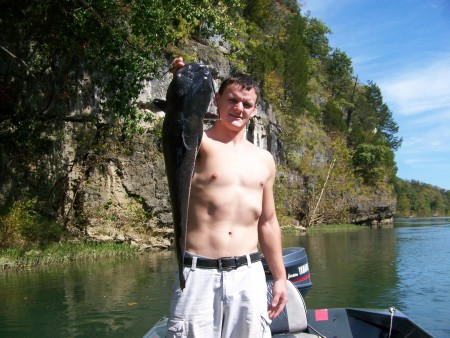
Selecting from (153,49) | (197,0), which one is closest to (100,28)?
(153,49)

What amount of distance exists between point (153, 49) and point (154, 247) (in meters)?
7.63

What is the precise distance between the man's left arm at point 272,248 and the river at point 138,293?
171 inches

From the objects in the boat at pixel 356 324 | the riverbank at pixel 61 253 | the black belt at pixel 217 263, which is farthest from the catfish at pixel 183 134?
the riverbank at pixel 61 253

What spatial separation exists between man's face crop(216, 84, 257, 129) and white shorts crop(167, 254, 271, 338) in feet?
2.64

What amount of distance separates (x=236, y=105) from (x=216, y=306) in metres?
1.09

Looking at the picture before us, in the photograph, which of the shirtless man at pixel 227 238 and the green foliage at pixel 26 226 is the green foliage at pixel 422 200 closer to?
the green foliage at pixel 26 226

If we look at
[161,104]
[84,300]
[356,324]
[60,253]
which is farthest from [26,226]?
[161,104]

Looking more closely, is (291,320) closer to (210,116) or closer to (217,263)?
(217,263)

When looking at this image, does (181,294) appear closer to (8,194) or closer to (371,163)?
A: (8,194)

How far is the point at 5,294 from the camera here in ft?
30.2

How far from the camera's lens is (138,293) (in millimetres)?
9344

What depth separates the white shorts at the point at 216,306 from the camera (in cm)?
245

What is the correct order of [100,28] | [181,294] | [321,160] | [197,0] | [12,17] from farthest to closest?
[321,160], [12,17], [100,28], [197,0], [181,294]

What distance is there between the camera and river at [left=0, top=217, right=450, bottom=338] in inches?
283
